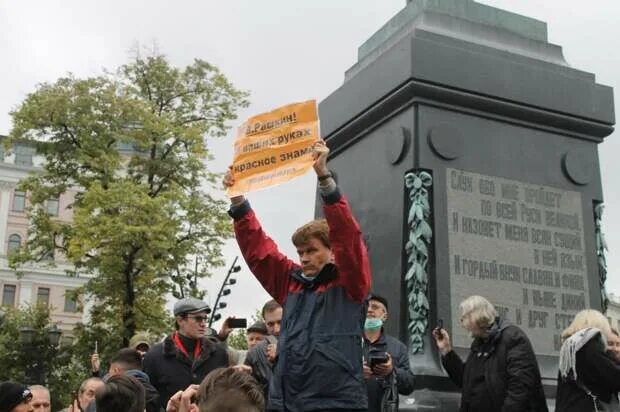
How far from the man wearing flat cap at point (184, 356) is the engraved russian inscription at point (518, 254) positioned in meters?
2.11

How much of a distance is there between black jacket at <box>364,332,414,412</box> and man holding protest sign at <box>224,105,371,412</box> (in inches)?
45.9

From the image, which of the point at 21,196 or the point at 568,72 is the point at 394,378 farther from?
the point at 21,196

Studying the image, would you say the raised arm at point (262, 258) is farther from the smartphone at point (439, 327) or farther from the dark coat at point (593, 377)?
the smartphone at point (439, 327)

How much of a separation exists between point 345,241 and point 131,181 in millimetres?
22418

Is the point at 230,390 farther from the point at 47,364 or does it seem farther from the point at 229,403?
the point at 47,364

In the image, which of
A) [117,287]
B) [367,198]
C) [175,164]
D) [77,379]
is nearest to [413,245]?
[367,198]

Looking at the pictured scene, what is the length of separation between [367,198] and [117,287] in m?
18.2

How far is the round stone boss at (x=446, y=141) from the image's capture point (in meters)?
7.49

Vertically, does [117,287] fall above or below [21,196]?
below

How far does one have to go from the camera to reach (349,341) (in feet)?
13.2

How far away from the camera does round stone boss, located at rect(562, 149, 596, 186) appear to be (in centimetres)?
812

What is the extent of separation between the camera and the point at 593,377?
18.3 feet

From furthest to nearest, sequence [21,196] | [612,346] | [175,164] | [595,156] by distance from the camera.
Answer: [21,196]
[175,164]
[595,156]
[612,346]

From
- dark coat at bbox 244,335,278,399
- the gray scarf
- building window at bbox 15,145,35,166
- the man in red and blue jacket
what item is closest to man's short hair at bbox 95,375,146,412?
the man in red and blue jacket
